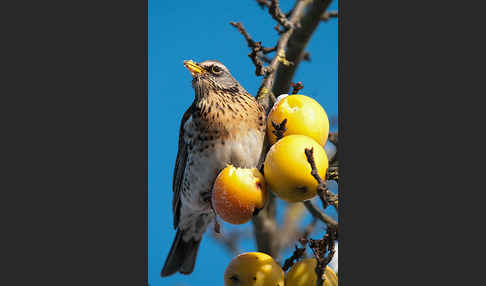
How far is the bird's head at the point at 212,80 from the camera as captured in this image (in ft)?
4.16

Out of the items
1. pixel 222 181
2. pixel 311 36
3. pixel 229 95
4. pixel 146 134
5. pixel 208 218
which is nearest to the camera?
pixel 222 181

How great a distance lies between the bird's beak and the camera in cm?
117

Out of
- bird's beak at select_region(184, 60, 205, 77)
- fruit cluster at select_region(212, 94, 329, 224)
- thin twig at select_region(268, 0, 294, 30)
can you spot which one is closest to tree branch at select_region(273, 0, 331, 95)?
thin twig at select_region(268, 0, 294, 30)

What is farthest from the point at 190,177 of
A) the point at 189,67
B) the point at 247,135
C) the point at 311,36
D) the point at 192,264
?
the point at 311,36

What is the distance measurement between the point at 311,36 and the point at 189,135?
0.65m

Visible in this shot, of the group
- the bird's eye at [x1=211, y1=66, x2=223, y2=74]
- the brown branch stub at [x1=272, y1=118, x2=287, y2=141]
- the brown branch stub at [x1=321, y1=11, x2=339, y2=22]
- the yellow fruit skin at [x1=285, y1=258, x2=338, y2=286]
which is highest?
the brown branch stub at [x1=321, y1=11, x2=339, y2=22]

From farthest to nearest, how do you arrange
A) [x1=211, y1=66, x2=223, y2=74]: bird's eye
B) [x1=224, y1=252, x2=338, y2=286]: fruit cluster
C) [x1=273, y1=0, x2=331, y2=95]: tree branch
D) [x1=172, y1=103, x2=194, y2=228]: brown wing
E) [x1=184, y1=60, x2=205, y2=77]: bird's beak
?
[x1=273, y1=0, x2=331, y2=95]: tree branch
[x1=172, y1=103, x2=194, y2=228]: brown wing
[x1=211, y1=66, x2=223, y2=74]: bird's eye
[x1=184, y1=60, x2=205, y2=77]: bird's beak
[x1=224, y1=252, x2=338, y2=286]: fruit cluster

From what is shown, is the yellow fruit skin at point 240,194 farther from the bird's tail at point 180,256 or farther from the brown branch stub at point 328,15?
the brown branch stub at point 328,15

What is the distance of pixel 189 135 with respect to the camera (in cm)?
135

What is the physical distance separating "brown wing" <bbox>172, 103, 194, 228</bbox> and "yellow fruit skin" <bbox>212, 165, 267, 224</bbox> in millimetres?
453

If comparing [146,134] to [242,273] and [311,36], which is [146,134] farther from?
[311,36]

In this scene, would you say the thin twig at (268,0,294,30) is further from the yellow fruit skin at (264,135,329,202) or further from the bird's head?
the yellow fruit skin at (264,135,329,202)

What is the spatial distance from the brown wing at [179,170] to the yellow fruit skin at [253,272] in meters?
0.49

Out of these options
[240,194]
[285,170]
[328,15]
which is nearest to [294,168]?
[285,170]
